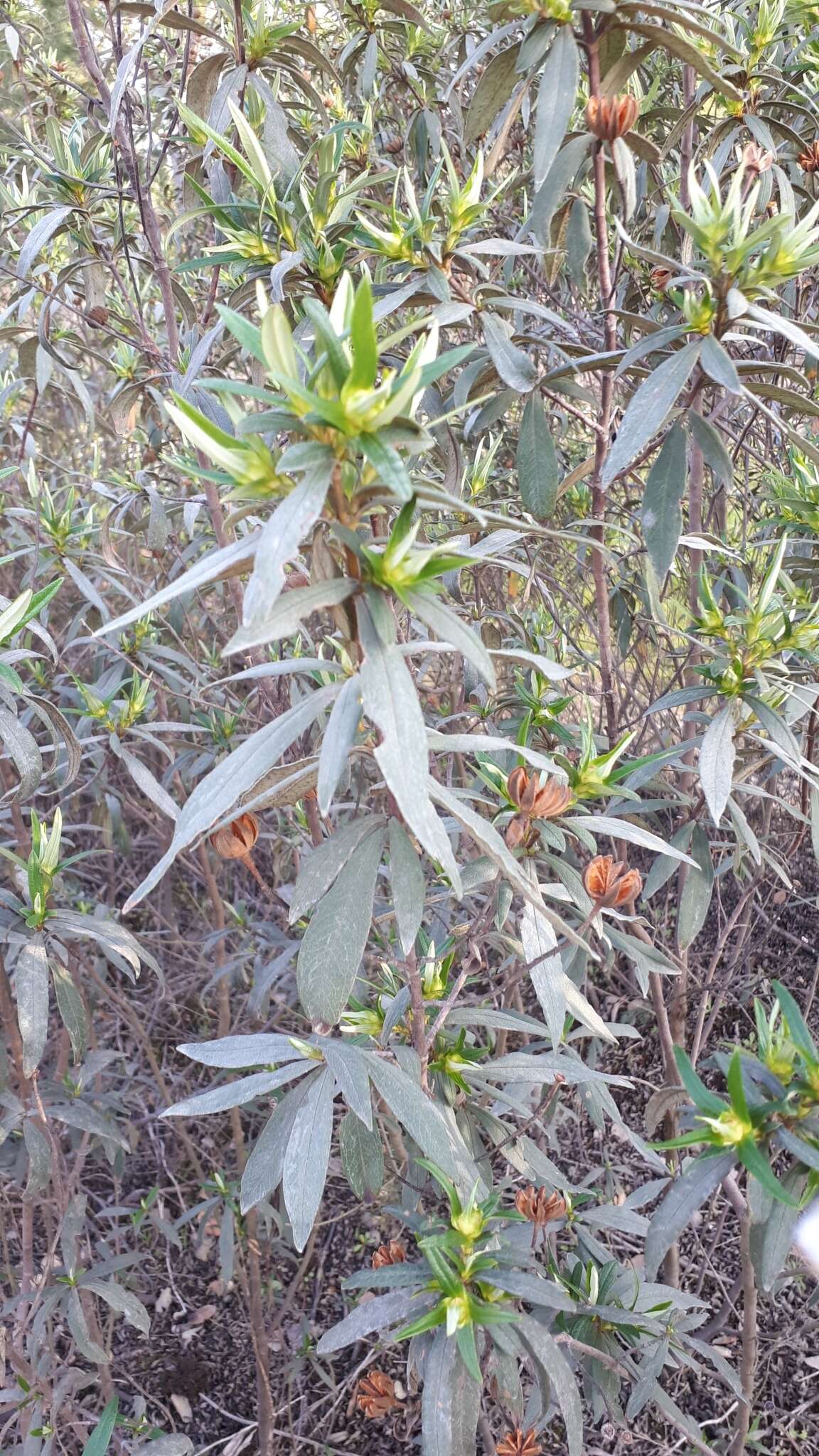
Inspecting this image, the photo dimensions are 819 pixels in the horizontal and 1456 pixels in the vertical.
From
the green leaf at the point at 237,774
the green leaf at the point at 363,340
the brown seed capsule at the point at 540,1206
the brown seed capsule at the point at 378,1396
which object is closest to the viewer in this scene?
the green leaf at the point at 363,340

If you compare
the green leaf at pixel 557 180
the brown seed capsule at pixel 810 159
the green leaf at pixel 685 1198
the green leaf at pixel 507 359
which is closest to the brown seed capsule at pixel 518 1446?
the green leaf at pixel 685 1198

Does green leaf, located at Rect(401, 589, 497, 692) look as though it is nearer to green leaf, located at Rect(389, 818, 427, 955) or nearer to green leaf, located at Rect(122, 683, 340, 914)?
green leaf, located at Rect(122, 683, 340, 914)

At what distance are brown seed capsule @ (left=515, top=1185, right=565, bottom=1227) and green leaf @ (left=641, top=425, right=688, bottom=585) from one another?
0.82 meters

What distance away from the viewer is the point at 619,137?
A: 1.30 m

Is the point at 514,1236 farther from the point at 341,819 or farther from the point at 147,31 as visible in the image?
the point at 147,31

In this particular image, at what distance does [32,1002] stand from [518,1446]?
896mm

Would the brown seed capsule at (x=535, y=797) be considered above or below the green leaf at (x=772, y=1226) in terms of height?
above

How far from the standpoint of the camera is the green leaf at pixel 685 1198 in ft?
3.07

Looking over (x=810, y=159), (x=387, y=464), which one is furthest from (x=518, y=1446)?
(x=810, y=159)

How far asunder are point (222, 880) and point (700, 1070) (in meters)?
1.72

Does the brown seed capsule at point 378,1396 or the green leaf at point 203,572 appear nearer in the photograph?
the green leaf at point 203,572

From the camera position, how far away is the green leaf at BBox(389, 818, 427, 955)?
2.91ft

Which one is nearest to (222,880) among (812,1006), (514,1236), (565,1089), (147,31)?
(565,1089)

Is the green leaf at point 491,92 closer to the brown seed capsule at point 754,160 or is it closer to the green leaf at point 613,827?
the brown seed capsule at point 754,160
